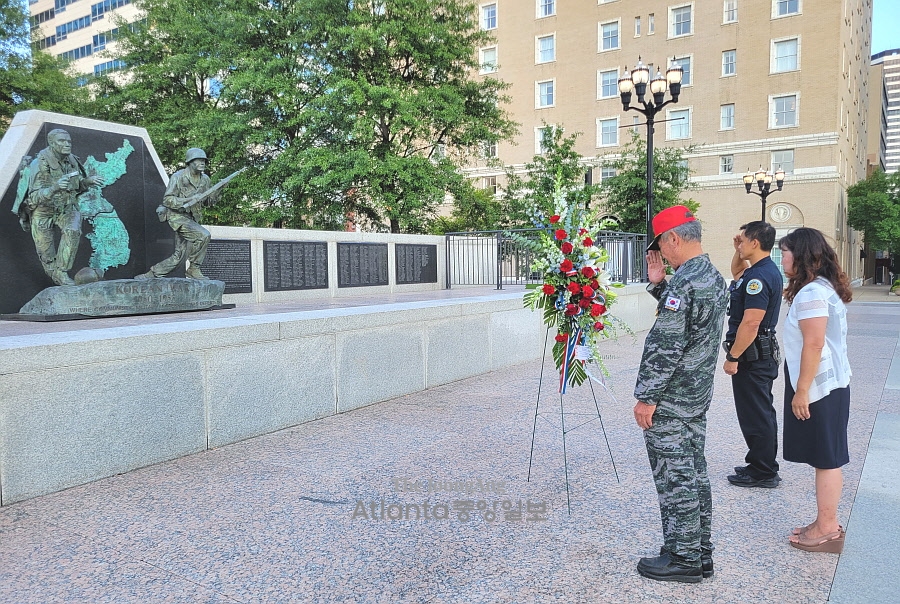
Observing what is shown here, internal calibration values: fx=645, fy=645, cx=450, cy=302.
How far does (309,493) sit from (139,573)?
4.83 ft

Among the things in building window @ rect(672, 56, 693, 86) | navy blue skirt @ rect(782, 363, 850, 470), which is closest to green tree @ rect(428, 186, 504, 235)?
navy blue skirt @ rect(782, 363, 850, 470)

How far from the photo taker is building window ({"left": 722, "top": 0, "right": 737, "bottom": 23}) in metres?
42.5

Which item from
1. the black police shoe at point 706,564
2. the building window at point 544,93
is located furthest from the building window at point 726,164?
the black police shoe at point 706,564

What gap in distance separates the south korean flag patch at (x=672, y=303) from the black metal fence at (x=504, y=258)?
12278 millimetres

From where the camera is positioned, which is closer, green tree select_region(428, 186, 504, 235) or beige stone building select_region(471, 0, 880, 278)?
green tree select_region(428, 186, 504, 235)

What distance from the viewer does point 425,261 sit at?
1623cm

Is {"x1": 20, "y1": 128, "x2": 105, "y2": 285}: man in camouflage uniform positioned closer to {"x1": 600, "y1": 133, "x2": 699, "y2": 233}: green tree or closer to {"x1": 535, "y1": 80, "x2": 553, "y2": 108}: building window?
{"x1": 600, "y1": 133, "x2": 699, "y2": 233}: green tree

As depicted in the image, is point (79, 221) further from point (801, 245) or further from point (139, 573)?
point (801, 245)

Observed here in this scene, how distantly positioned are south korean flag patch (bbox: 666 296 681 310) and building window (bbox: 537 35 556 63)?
163ft

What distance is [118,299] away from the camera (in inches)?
333

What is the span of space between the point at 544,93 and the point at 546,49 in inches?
133

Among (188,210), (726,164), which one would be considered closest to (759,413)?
(188,210)

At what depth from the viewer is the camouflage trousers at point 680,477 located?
3393 mm

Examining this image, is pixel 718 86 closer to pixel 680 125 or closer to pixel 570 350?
pixel 680 125
